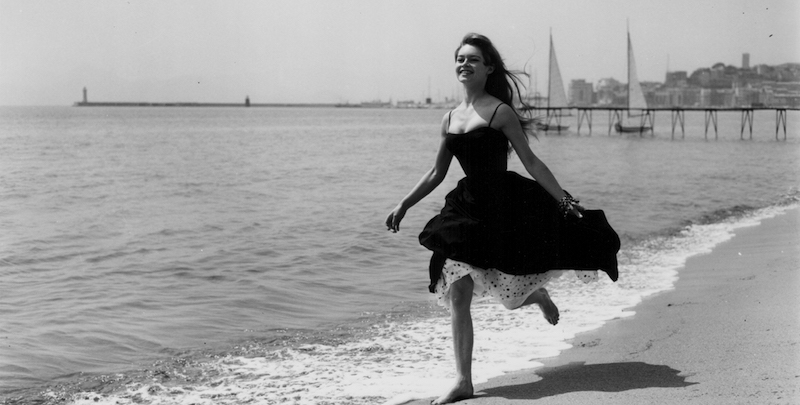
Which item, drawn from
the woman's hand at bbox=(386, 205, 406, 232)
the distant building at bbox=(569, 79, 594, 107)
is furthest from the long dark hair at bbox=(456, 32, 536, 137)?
the distant building at bbox=(569, 79, 594, 107)

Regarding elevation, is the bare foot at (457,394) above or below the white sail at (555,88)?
below

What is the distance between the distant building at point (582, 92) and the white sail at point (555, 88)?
247 ft

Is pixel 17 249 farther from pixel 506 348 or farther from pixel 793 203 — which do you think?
pixel 793 203

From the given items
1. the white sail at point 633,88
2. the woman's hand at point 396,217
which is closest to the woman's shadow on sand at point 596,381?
the woman's hand at point 396,217

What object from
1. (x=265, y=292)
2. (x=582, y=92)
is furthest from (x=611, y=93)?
(x=265, y=292)

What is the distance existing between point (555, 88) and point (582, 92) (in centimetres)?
8809

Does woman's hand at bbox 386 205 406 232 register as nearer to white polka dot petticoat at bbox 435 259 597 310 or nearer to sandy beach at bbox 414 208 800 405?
white polka dot petticoat at bbox 435 259 597 310

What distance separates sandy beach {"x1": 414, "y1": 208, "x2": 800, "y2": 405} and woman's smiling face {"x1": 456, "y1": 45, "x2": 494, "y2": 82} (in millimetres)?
1484

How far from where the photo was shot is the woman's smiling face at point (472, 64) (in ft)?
12.2

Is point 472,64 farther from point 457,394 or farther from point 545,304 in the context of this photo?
point 457,394

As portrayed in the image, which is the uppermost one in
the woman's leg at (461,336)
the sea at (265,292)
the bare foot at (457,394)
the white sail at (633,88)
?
the white sail at (633,88)

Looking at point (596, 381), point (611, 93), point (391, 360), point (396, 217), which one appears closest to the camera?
point (596, 381)

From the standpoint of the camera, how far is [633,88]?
75.2 meters

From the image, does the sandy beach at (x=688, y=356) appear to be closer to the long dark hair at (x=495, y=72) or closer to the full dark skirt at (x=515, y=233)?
the full dark skirt at (x=515, y=233)
